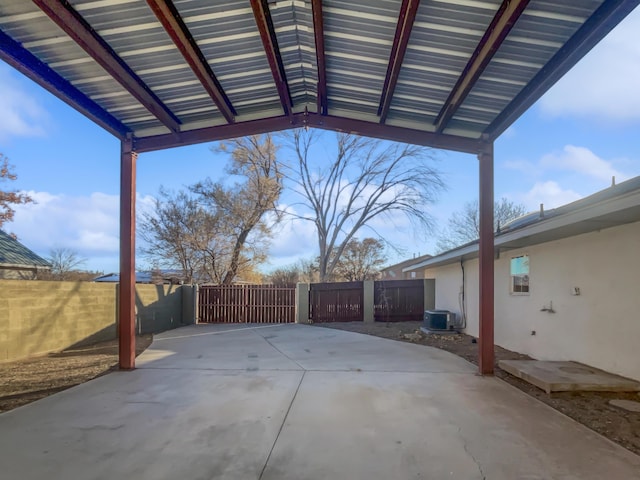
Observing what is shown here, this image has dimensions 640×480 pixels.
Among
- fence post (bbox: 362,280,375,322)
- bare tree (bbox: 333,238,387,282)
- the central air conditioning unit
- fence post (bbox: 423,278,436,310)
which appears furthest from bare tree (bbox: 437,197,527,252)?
the central air conditioning unit

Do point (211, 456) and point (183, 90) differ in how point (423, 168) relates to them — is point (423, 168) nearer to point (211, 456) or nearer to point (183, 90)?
point (183, 90)

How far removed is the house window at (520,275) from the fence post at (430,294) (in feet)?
19.3

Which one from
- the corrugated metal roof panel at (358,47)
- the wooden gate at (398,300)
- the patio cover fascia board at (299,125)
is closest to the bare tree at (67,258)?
the wooden gate at (398,300)

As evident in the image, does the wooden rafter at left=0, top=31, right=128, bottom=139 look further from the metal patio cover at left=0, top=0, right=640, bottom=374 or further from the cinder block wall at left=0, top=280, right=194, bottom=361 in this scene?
the cinder block wall at left=0, top=280, right=194, bottom=361

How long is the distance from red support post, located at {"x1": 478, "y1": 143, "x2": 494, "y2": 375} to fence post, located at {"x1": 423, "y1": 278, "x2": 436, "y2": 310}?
8260mm

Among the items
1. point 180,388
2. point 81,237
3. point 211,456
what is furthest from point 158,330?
point 81,237

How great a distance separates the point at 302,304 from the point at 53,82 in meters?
11.1

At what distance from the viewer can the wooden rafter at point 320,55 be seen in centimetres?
349

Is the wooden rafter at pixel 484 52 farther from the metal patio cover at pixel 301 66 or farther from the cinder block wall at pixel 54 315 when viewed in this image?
the cinder block wall at pixel 54 315

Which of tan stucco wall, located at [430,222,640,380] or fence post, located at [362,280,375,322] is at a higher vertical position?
tan stucco wall, located at [430,222,640,380]

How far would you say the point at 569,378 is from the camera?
15.1 feet

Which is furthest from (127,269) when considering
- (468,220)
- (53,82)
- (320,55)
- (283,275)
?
(468,220)

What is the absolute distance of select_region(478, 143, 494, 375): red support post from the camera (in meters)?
5.39

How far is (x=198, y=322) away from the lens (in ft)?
46.4
